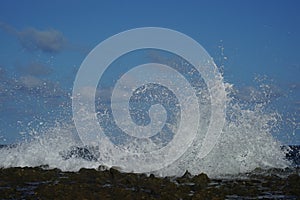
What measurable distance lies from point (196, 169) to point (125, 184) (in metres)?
5.28

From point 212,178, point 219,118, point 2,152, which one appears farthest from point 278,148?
point 2,152

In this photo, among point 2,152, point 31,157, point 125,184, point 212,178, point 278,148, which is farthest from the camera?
point 2,152

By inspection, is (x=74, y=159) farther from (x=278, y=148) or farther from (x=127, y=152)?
(x=278, y=148)

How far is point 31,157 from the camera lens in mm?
22062

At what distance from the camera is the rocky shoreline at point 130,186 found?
1181 cm

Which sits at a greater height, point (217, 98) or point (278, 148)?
point (217, 98)

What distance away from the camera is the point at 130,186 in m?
13.6

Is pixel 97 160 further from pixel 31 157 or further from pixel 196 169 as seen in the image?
pixel 196 169

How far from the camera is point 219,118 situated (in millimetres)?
20969

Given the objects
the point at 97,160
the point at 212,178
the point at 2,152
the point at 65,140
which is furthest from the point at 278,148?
the point at 2,152

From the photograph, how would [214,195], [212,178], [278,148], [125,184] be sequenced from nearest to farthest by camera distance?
[214,195] → [125,184] → [212,178] → [278,148]

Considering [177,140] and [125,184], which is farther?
[177,140]

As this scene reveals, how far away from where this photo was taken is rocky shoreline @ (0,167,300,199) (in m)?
11.8

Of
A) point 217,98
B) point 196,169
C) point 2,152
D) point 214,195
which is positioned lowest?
point 214,195
